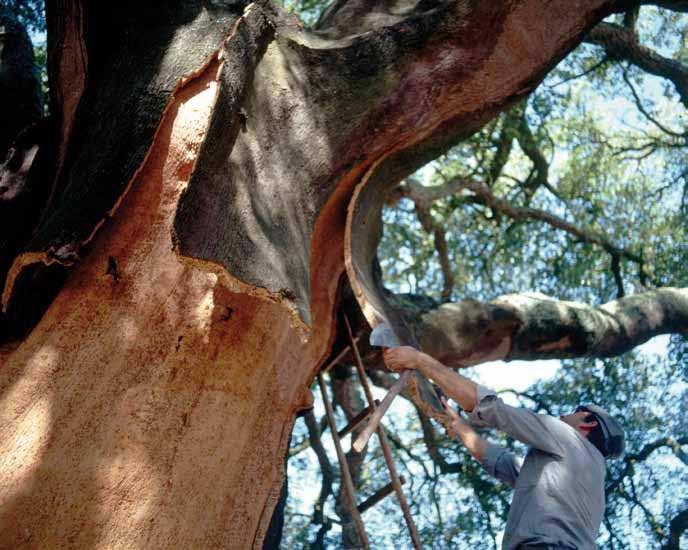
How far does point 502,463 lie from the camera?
358 centimetres

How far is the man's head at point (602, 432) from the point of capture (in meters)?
3.34

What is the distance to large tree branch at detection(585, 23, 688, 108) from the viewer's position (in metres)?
6.41

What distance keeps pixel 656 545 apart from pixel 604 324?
2.20 meters

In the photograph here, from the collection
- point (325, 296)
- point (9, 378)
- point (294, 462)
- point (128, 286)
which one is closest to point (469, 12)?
point (325, 296)

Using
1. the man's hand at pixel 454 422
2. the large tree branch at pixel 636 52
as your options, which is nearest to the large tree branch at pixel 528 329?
the man's hand at pixel 454 422

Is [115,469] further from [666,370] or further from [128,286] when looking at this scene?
[666,370]

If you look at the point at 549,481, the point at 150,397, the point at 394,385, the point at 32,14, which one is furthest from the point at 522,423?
the point at 32,14

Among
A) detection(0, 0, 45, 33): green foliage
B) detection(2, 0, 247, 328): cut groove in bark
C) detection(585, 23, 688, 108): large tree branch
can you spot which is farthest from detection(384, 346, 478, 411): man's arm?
detection(0, 0, 45, 33): green foliage

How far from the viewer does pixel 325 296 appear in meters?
3.49

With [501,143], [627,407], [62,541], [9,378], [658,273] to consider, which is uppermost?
[501,143]

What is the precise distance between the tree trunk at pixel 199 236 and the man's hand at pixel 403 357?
0.21m

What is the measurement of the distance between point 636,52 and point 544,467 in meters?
4.61

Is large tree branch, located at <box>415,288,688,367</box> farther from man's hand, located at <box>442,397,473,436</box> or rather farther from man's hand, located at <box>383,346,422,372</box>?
man's hand, located at <box>383,346,422,372</box>

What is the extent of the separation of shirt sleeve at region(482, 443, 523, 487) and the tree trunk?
2.97ft
